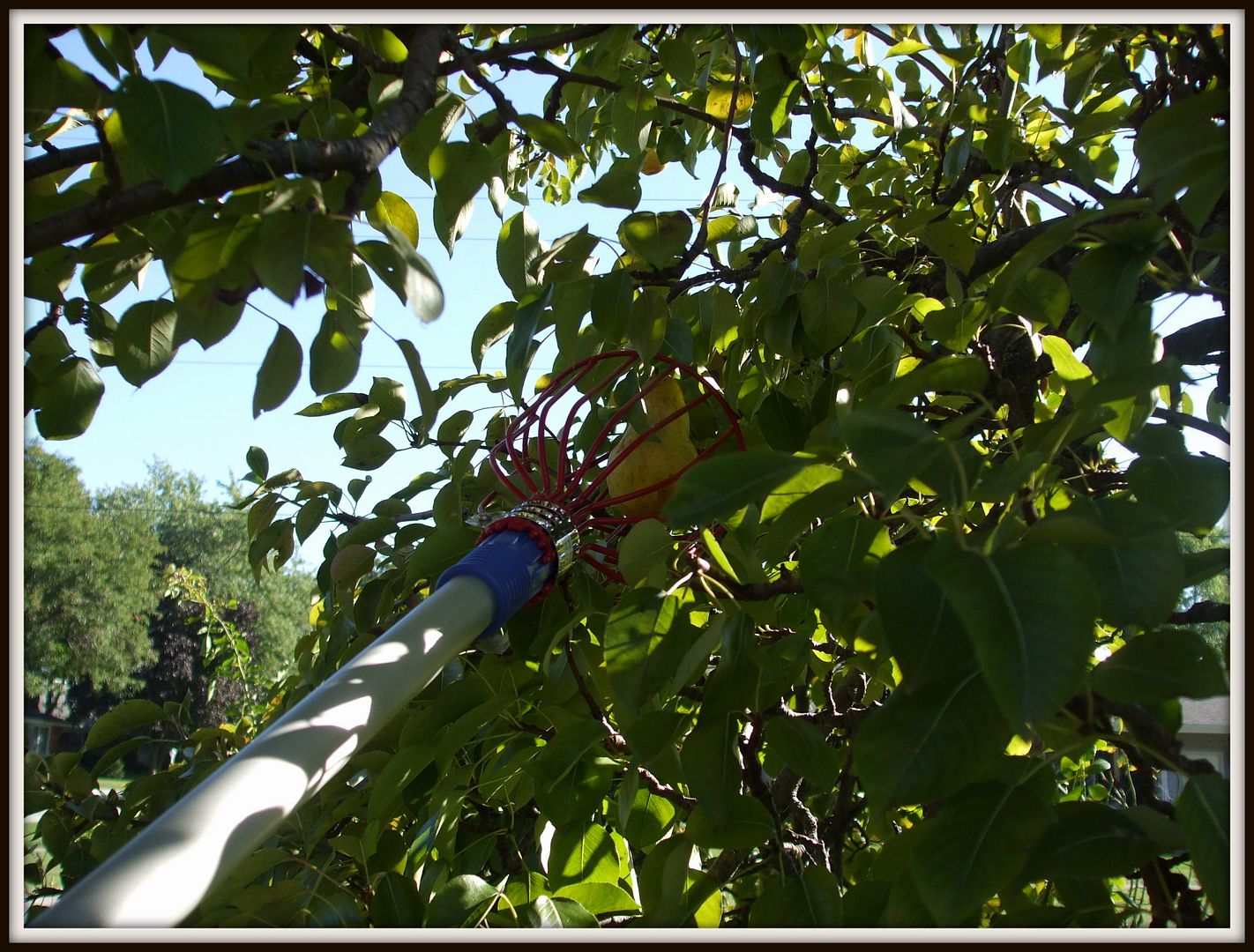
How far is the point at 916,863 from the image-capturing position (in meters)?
0.42

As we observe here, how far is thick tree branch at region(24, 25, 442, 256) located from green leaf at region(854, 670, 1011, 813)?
14.8 inches

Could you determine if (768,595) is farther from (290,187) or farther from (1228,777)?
(290,187)

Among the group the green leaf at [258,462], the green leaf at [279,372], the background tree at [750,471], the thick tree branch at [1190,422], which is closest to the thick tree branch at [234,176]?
the background tree at [750,471]

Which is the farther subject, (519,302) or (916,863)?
(519,302)

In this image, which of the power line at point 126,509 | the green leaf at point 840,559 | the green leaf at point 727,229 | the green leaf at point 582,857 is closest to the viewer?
the green leaf at point 840,559

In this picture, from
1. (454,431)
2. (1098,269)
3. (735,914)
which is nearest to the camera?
(1098,269)

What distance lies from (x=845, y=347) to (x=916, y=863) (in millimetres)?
415

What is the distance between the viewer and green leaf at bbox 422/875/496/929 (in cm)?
59

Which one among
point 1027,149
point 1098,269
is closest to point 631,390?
point 1098,269

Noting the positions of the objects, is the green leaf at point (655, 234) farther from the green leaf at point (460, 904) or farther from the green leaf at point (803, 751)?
the green leaf at point (460, 904)

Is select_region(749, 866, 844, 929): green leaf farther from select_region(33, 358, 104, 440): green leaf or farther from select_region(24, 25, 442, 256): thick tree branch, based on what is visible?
select_region(33, 358, 104, 440): green leaf

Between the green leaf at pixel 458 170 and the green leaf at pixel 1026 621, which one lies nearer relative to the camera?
the green leaf at pixel 1026 621

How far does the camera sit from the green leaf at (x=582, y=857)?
667 millimetres

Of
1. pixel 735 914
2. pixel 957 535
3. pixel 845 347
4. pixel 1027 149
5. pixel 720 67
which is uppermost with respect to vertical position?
pixel 720 67
